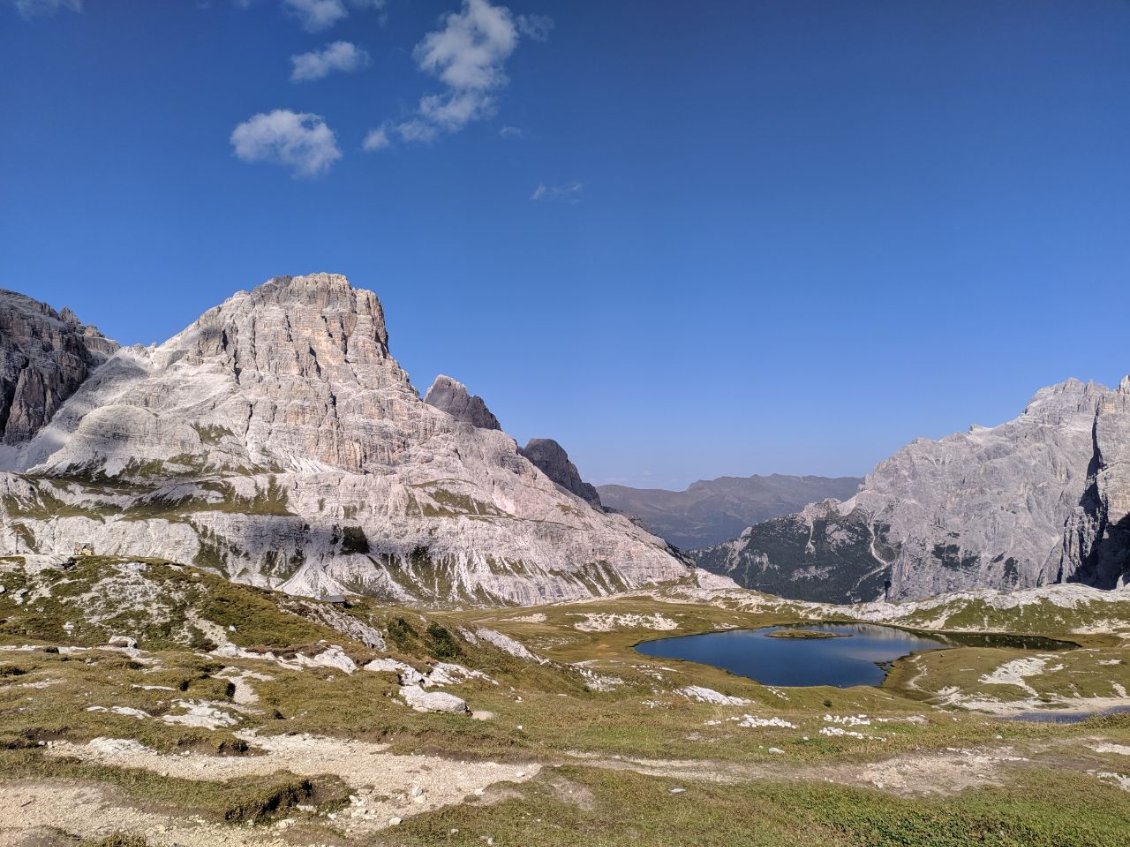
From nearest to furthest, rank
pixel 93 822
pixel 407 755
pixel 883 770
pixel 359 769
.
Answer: pixel 93 822 → pixel 359 769 → pixel 407 755 → pixel 883 770

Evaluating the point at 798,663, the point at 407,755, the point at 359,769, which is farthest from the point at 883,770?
the point at 798,663

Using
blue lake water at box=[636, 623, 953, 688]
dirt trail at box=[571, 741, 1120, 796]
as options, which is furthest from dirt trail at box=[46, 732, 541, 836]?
blue lake water at box=[636, 623, 953, 688]

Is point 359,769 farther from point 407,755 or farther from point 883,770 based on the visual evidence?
point 883,770

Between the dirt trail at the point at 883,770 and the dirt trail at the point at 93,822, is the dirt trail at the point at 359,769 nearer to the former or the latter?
the dirt trail at the point at 93,822

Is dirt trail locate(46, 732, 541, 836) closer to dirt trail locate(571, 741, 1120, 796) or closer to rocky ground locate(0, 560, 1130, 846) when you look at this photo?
rocky ground locate(0, 560, 1130, 846)

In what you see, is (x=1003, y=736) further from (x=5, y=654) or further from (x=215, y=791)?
(x=5, y=654)

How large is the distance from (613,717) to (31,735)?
101 ft

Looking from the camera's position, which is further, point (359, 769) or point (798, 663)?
point (798, 663)

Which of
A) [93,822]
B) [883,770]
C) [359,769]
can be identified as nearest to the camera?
[93,822]


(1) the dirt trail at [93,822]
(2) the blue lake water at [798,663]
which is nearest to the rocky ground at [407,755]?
(1) the dirt trail at [93,822]

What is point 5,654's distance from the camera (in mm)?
42500

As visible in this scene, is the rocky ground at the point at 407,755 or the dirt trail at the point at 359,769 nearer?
the rocky ground at the point at 407,755

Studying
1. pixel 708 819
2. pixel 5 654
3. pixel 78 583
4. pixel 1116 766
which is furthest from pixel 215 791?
pixel 78 583

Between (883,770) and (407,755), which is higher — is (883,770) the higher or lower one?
the lower one
